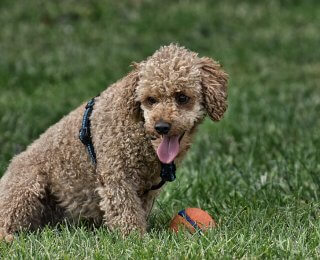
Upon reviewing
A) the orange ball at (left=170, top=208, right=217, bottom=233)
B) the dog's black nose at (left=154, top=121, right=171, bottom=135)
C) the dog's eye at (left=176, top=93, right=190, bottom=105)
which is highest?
the dog's eye at (left=176, top=93, right=190, bottom=105)

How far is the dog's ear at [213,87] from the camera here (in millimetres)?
5438

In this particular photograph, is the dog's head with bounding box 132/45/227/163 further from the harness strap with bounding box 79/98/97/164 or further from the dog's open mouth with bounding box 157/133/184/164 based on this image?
the harness strap with bounding box 79/98/97/164

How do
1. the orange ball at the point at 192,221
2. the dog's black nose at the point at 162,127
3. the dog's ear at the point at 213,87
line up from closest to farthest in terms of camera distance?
the dog's black nose at the point at 162,127 < the dog's ear at the point at 213,87 < the orange ball at the point at 192,221

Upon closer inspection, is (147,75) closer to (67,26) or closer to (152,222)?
(152,222)

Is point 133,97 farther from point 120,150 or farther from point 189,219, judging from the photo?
point 189,219

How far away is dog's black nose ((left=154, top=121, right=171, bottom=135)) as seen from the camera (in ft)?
17.0

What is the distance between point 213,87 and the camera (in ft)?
17.8

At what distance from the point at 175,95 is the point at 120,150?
587 mm

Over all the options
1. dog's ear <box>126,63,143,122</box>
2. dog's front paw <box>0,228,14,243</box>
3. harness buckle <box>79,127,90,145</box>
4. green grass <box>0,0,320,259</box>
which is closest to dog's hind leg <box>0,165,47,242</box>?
dog's front paw <box>0,228,14,243</box>

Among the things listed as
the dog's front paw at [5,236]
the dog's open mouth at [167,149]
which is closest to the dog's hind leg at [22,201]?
the dog's front paw at [5,236]

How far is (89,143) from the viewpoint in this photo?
577 centimetres

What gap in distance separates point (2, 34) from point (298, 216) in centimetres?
968

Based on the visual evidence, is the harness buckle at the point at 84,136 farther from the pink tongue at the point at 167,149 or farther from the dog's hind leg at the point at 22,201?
→ the pink tongue at the point at 167,149

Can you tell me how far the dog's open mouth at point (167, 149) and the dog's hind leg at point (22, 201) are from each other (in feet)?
3.55
